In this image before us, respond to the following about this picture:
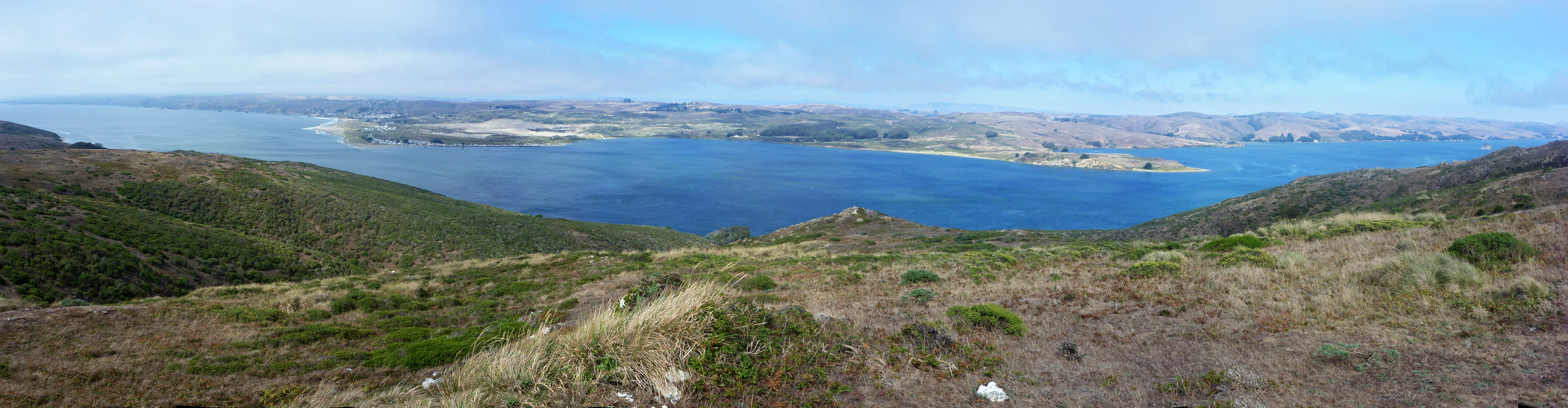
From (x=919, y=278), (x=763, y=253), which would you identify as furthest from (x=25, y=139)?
(x=919, y=278)

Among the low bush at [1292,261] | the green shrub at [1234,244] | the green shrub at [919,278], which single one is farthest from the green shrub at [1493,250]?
the green shrub at [919,278]

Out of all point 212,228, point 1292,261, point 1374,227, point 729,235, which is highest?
point 1374,227

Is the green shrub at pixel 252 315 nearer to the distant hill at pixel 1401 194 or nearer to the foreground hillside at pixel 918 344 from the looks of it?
the foreground hillside at pixel 918 344

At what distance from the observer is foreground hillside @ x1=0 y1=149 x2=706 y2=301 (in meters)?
18.7

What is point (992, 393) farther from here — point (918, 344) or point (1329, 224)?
point (1329, 224)

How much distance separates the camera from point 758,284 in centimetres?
1262

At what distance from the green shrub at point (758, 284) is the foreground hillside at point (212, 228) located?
691 inches

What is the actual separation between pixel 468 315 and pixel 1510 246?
56.4 feet

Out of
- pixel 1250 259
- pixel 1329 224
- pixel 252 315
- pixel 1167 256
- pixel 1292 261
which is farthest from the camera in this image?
pixel 1329 224

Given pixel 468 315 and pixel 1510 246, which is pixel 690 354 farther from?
pixel 1510 246

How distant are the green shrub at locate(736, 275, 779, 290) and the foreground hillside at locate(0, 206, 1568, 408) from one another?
155cm

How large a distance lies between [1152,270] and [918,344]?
7.12 m

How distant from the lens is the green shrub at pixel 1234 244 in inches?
524

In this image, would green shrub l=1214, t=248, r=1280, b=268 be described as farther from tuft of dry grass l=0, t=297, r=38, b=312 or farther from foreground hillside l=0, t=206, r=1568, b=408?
tuft of dry grass l=0, t=297, r=38, b=312
